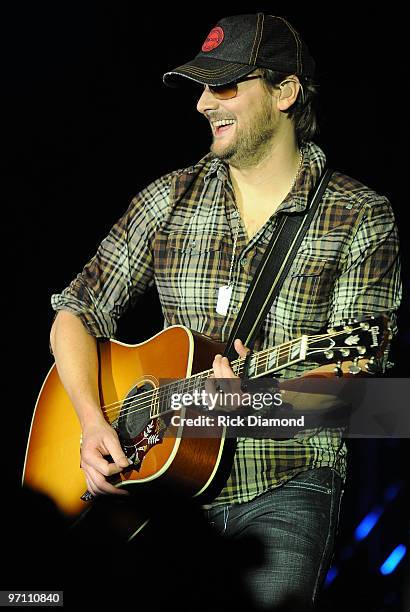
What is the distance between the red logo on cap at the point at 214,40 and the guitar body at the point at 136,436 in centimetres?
99

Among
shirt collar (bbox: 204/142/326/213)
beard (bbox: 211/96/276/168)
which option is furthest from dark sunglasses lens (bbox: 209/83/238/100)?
shirt collar (bbox: 204/142/326/213)

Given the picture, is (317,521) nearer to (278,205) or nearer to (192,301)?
(192,301)

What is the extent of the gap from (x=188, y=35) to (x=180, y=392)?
180 centimetres

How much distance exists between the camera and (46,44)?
3975mm

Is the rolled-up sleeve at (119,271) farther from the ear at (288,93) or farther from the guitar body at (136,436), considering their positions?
the ear at (288,93)

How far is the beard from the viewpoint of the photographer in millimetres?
3199

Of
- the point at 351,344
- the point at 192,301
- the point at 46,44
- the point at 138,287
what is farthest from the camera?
the point at 46,44

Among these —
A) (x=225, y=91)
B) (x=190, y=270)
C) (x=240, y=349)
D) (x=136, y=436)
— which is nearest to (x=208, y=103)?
(x=225, y=91)

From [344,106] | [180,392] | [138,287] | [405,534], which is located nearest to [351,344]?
[180,392]

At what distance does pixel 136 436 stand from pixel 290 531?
→ 0.58 metres

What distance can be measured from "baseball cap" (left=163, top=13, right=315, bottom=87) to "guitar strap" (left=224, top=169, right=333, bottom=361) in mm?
484

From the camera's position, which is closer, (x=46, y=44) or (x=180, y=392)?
(x=180, y=392)

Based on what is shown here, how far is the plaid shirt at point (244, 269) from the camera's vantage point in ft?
9.74

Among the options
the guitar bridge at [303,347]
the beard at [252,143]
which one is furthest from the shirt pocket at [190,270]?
the guitar bridge at [303,347]
